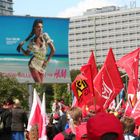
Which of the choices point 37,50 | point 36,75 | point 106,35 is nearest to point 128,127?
point 36,75

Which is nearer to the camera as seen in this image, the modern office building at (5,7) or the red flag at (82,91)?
the red flag at (82,91)

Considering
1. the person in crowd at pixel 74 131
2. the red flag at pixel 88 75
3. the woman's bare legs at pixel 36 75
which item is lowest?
the woman's bare legs at pixel 36 75

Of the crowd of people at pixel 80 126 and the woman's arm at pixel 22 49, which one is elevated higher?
the woman's arm at pixel 22 49

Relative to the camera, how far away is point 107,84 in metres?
14.6

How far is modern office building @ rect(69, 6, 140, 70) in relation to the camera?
162 m

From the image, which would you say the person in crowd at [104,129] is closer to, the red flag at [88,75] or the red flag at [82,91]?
the red flag at [82,91]

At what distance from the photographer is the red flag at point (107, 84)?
13953 millimetres

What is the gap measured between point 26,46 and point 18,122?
21.3 metres

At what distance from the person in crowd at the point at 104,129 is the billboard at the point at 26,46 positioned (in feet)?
103

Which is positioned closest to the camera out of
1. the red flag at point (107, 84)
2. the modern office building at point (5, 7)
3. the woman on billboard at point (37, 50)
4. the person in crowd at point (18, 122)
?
the person in crowd at point (18, 122)

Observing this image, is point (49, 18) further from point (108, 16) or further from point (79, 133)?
point (108, 16)

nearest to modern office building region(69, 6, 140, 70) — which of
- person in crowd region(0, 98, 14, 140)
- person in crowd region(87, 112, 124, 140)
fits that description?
person in crowd region(0, 98, 14, 140)

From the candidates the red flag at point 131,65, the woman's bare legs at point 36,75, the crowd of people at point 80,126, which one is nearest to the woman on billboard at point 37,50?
the woman's bare legs at point 36,75

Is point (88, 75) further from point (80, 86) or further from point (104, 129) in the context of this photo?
point (104, 129)
